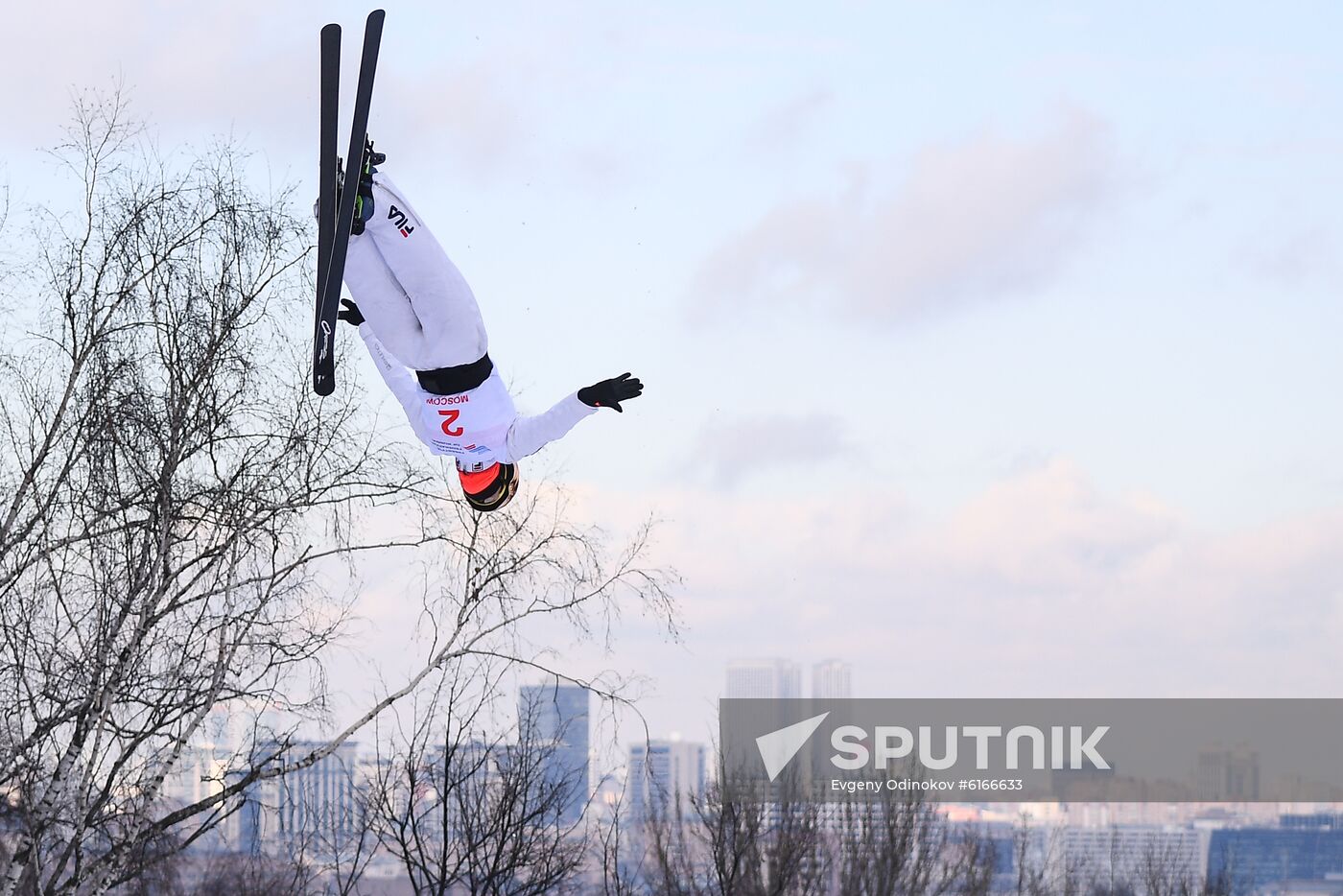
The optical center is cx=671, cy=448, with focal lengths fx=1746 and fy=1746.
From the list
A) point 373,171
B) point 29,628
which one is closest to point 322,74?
point 373,171

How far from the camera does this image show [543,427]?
6.68 metres

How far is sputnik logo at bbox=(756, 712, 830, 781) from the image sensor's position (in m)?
29.3

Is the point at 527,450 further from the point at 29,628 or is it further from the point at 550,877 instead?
the point at 550,877

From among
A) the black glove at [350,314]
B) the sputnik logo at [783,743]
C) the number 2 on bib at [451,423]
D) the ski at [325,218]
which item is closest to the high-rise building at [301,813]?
the number 2 on bib at [451,423]

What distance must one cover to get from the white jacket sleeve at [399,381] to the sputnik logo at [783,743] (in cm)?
2194

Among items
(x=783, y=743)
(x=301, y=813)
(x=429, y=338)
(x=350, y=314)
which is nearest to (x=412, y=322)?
(x=429, y=338)

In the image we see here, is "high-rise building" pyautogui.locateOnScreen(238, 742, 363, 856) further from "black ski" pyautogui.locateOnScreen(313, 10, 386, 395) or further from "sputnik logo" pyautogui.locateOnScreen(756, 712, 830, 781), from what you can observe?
"sputnik logo" pyautogui.locateOnScreen(756, 712, 830, 781)

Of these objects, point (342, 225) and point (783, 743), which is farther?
point (783, 743)

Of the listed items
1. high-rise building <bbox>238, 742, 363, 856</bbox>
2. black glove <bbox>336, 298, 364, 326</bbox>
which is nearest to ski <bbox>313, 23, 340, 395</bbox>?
black glove <bbox>336, 298, 364, 326</bbox>

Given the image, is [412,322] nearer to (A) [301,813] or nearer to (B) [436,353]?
(B) [436,353]

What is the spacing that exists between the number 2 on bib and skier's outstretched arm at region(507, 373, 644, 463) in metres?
0.20

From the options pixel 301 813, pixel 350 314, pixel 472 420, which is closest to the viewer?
pixel 350 314

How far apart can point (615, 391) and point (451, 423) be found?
899mm

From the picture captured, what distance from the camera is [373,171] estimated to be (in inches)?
231
